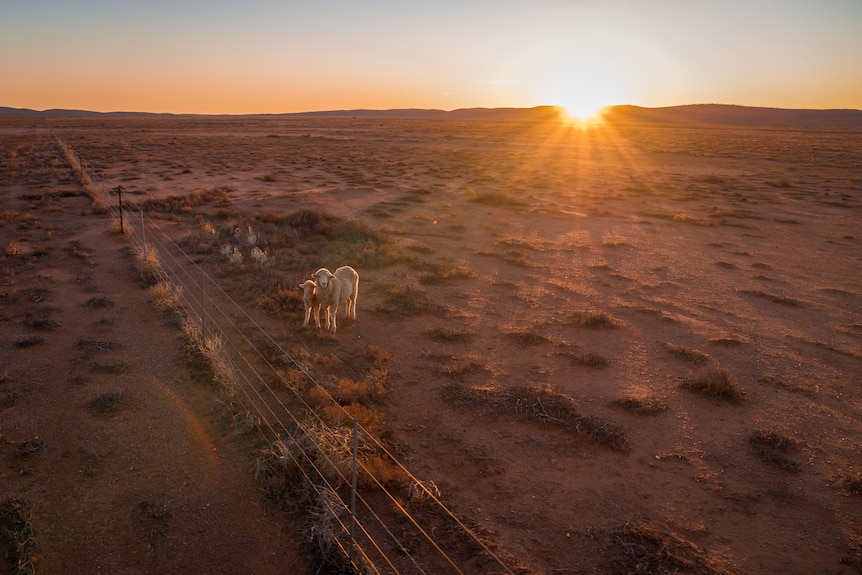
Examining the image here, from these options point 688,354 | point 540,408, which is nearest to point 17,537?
point 540,408

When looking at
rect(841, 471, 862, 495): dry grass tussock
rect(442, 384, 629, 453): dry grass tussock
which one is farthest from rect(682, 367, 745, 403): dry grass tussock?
rect(442, 384, 629, 453): dry grass tussock

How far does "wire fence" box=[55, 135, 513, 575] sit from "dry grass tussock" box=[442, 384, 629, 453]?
6.56ft

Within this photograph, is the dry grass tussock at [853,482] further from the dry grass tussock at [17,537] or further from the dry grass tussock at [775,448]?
the dry grass tussock at [17,537]

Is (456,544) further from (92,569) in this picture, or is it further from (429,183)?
(429,183)

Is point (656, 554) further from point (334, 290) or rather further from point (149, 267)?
point (149, 267)

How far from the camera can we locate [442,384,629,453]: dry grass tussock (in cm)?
749

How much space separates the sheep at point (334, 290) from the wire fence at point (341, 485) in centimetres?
128

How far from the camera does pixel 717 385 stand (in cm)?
865

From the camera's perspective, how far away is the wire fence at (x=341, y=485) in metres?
5.17

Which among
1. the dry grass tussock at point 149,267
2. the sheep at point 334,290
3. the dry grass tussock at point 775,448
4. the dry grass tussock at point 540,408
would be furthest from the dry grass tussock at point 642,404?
the dry grass tussock at point 149,267

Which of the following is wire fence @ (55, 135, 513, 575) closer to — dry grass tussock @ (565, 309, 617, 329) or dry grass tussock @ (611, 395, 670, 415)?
dry grass tussock @ (611, 395, 670, 415)

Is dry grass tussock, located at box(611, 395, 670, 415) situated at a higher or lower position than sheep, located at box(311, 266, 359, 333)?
lower

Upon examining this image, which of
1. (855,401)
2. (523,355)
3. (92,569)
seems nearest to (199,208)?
(523,355)

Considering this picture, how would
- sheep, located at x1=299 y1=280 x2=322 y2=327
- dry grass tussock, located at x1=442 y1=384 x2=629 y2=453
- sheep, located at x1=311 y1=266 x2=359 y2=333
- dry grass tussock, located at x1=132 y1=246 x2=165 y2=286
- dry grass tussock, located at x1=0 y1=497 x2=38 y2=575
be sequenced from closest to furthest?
dry grass tussock, located at x1=0 y1=497 x2=38 y2=575, dry grass tussock, located at x1=442 y1=384 x2=629 y2=453, sheep, located at x1=311 y1=266 x2=359 y2=333, sheep, located at x1=299 y1=280 x2=322 y2=327, dry grass tussock, located at x1=132 y1=246 x2=165 y2=286
